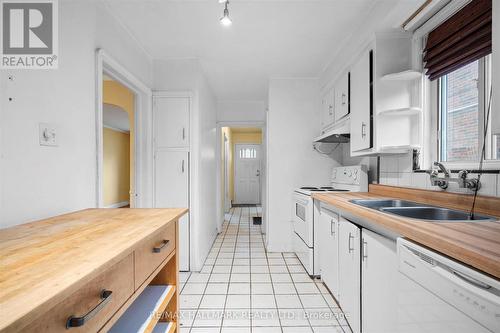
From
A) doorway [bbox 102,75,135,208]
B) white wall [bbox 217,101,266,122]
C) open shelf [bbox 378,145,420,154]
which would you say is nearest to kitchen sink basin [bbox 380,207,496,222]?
open shelf [bbox 378,145,420,154]

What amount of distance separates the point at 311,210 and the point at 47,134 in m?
2.25

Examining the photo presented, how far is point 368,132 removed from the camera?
2.00 meters

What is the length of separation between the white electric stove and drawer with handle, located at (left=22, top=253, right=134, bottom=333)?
199cm

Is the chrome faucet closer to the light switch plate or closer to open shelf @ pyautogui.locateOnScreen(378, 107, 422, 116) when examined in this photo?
open shelf @ pyautogui.locateOnScreen(378, 107, 422, 116)

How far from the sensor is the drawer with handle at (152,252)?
0.90 metres

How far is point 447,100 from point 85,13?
262 cm

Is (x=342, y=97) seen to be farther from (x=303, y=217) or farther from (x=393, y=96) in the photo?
(x=303, y=217)

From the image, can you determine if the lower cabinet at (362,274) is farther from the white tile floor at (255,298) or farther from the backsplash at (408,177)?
the backsplash at (408,177)

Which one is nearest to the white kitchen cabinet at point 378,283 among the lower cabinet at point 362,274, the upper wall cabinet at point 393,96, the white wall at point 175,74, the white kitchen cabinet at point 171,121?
the lower cabinet at point 362,274

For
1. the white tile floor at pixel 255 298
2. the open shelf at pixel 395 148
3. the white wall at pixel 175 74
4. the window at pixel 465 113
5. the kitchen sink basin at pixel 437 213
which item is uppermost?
the white wall at pixel 175 74

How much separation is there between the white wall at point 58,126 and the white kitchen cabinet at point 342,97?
2.21 metres

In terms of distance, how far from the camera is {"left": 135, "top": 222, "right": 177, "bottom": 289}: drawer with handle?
896 mm

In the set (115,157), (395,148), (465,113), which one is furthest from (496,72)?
(115,157)

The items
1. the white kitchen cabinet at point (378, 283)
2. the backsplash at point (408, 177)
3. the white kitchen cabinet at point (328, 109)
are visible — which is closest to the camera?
the white kitchen cabinet at point (378, 283)
